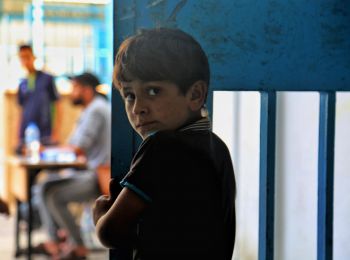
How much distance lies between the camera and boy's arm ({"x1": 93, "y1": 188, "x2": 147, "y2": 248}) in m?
0.99

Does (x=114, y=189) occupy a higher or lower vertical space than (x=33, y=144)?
higher

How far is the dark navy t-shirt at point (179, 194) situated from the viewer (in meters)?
0.99

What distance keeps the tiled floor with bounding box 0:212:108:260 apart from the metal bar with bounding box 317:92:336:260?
116 inches

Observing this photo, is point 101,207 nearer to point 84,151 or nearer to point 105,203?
point 105,203

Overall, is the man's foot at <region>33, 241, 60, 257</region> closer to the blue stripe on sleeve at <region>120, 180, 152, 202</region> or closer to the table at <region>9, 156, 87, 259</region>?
the table at <region>9, 156, 87, 259</region>

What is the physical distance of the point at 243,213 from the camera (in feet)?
6.20

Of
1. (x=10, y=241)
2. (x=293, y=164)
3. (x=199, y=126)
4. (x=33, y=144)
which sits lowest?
(x=10, y=241)

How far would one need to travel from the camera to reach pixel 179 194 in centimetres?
100

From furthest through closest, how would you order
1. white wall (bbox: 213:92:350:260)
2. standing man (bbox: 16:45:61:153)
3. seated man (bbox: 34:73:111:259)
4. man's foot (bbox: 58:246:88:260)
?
standing man (bbox: 16:45:61:153) → man's foot (bbox: 58:246:88:260) → seated man (bbox: 34:73:111:259) → white wall (bbox: 213:92:350:260)

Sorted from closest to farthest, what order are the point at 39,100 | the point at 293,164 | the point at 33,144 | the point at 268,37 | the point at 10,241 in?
1. the point at 268,37
2. the point at 293,164
3. the point at 33,144
4. the point at 10,241
5. the point at 39,100

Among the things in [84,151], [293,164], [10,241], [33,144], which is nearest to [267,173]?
[293,164]

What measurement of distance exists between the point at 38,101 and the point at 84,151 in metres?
1.12

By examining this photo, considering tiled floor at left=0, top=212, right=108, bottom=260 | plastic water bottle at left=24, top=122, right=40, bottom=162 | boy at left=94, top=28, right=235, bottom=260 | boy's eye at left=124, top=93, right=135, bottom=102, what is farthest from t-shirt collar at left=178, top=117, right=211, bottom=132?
tiled floor at left=0, top=212, right=108, bottom=260

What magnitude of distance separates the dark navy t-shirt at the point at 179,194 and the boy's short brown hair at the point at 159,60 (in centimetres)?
10
